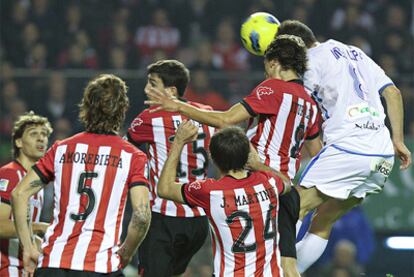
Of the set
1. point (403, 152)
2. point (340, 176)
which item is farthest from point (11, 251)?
point (403, 152)

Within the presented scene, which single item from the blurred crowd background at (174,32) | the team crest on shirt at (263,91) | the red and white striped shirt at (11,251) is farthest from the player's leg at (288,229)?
the blurred crowd background at (174,32)

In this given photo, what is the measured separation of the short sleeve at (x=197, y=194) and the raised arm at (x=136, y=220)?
0.39 meters

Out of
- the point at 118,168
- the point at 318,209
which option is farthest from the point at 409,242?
the point at 118,168

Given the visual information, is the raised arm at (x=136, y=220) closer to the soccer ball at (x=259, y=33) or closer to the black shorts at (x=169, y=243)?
the black shorts at (x=169, y=243)

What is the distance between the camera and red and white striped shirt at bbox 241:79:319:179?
704 cm

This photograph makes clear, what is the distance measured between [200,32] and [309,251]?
27.6 ft

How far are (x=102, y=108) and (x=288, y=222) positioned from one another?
5.21ft

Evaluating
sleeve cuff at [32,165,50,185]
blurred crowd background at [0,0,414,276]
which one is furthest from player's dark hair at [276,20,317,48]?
blurred crowd background at [0,0,414,276]

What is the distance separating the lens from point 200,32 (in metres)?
15.6

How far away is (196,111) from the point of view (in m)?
6.89

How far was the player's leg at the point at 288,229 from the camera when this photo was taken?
700 cm

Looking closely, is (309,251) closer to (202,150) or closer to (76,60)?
(202,150)

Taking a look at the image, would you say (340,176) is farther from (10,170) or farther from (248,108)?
(10,170)

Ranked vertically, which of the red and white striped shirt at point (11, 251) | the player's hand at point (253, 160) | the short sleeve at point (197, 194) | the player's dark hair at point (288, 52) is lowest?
the red and white striped shirt at point (11, 251)
